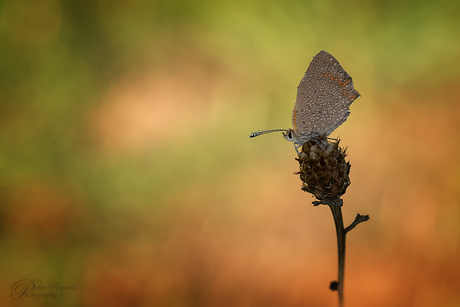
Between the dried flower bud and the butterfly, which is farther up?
the butterfly

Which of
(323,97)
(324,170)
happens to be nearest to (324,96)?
(323,97)

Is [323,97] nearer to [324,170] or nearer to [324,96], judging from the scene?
[324,96]

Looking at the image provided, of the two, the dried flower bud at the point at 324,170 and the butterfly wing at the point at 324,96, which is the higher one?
the butterfly wing at the point at 324,96

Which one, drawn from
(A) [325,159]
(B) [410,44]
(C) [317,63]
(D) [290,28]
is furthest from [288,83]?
(A) [325,159]

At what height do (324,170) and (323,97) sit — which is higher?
(323,97)

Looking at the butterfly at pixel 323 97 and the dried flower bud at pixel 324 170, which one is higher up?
the butterfly at pixel 323 97
